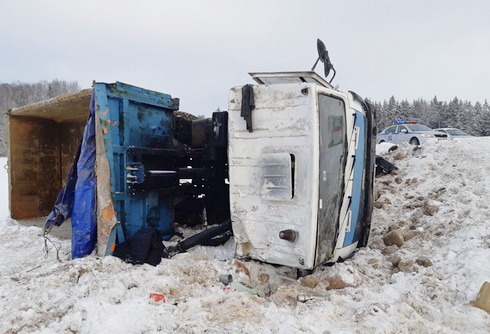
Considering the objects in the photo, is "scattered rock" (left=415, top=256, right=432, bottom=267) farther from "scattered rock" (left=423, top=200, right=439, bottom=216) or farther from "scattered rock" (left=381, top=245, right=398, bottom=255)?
"scattered rock" (left=423, top=200, right=439, bottom=216)

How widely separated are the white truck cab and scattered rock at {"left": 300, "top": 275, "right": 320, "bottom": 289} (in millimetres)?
94

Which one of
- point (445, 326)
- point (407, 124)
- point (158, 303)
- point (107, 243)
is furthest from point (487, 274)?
point (407, 124)

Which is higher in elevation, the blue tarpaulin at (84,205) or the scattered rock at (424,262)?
the blue tarpaulin at (84,205)

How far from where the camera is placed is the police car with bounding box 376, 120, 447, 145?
14234 millimetres

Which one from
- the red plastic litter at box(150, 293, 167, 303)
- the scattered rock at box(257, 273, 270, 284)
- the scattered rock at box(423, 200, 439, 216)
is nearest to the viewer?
the red plastic litter at box(150, 293, 167, 303)

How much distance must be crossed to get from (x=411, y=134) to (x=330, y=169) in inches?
→ 524

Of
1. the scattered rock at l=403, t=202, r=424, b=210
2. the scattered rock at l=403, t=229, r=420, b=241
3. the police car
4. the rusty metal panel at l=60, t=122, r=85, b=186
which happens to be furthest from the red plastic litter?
the police car

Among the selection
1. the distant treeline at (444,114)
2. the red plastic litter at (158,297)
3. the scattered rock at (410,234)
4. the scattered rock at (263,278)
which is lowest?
the scattered rock at (263,278)

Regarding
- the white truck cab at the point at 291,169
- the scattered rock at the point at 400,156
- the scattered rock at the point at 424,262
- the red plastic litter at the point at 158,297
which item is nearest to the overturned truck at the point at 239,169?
the white truck cab at the point at 291,169

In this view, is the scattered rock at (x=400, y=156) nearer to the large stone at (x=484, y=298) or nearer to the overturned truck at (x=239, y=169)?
the overturned truck at (x=239, y=169)

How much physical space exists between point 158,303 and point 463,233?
3.15 metres

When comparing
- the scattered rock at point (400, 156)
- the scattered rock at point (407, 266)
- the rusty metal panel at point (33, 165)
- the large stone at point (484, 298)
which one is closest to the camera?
the large stone at point (484, 298)

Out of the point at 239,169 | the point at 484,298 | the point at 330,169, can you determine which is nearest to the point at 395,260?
the point at 484,298

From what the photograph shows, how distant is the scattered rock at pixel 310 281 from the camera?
298 centimetres
